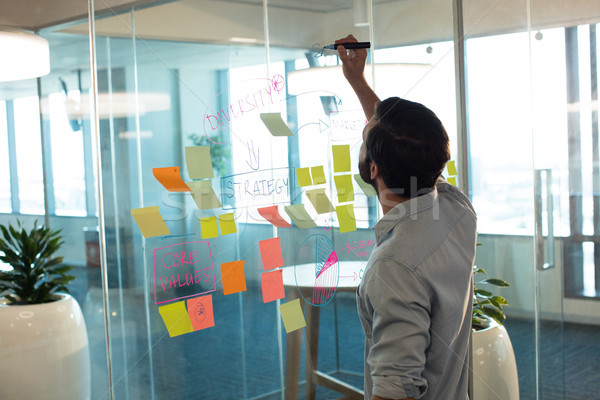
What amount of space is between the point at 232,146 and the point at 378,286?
2.35 feet

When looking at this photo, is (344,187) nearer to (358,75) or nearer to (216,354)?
(358,75)

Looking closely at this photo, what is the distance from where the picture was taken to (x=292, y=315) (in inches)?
73.8

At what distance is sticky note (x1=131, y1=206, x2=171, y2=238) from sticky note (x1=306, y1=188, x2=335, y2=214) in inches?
20.0

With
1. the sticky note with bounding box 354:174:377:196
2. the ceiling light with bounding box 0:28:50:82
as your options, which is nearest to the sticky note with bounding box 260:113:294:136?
the sticky note with bounding box 354:174:377:196

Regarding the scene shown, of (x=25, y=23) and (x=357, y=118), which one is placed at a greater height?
(x=25, y=23)

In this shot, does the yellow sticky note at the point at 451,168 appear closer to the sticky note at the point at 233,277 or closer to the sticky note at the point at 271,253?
the sticky note at the point at 271,253

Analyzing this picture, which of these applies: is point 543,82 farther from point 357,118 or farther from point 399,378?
point 399,378

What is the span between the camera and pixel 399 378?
1.06m

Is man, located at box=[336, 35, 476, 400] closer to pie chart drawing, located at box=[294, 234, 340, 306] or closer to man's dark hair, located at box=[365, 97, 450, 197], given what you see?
man's dark hair, located at box=[365, 97, 450, 197]

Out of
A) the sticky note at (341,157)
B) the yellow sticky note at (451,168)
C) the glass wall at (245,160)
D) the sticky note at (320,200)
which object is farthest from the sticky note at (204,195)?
the yellow sticky note at (451,168)

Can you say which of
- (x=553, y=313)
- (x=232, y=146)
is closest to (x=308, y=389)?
(x=232, y=146)

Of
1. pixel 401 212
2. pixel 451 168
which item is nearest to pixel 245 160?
pixel 401 212

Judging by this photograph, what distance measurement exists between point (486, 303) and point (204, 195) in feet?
4.88

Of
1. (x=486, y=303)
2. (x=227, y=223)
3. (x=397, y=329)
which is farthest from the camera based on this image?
(x=486, y=303)
